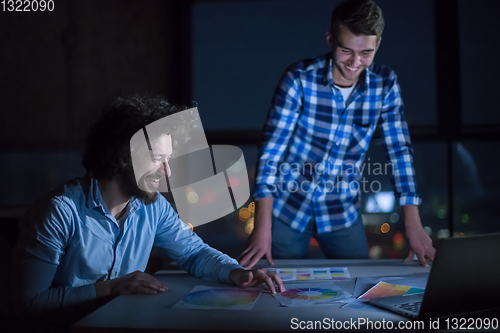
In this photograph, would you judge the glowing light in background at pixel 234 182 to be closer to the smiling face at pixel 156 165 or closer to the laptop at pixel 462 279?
the smiling face at pixel 156 165

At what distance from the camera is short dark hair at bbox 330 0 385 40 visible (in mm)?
1510

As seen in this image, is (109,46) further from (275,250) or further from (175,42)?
(275,250)

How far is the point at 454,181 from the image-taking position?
123 inches

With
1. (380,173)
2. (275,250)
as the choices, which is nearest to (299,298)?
(275,250)

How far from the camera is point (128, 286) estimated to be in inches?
40.0

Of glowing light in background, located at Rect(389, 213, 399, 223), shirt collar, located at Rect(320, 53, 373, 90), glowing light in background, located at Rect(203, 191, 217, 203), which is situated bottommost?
glowing light in background, located at Rect(389, 213, 399, 223)

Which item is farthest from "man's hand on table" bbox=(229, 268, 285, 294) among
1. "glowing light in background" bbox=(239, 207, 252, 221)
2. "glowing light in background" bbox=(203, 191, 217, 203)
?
"glowing light in background" bbox=(239, 207, 252, 221)

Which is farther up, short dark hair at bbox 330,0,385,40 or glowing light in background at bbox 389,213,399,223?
short dark hair at bbox 330,0,385,40

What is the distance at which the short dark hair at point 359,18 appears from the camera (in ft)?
4.95

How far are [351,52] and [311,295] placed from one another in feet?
3.19

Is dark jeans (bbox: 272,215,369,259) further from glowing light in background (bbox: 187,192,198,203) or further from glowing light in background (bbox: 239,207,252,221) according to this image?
glowing light in background (bbox: 239,207,252,221)

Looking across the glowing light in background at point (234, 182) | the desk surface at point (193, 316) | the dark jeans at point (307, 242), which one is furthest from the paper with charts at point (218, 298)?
the glowing light in background at point (234, 182)

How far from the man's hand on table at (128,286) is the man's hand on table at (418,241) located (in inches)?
33.7

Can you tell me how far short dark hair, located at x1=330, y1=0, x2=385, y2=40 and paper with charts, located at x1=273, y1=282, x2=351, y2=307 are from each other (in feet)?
3.12
